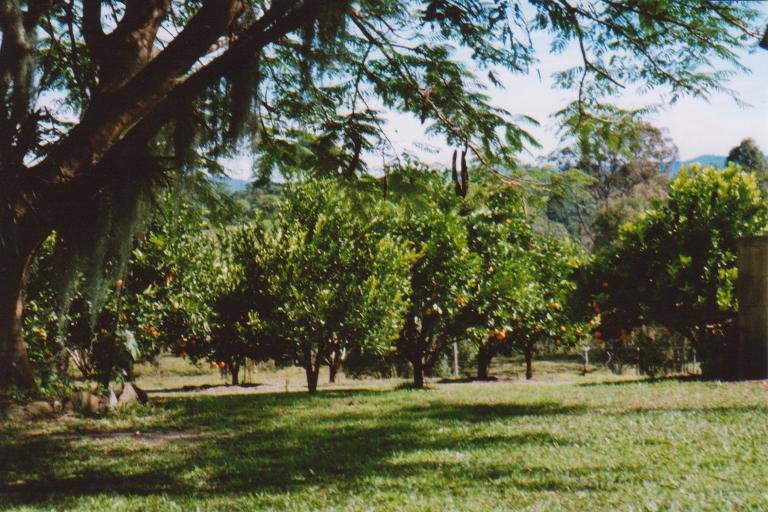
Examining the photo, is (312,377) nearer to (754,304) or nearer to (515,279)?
(515,279)

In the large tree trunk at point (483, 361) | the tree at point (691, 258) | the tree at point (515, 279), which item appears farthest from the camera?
the large tree trunk at point (483, 361)

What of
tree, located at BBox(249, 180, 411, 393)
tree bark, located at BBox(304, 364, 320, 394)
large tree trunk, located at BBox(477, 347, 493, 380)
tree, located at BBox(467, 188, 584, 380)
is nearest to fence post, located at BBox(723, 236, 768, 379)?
tree, located at BBox(467, 188, 584, 380)

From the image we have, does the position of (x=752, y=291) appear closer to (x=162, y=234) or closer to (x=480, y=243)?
(x=480, y=243)

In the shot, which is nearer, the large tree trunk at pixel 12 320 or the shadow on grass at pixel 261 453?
the shadow on grass at pixel 261 453

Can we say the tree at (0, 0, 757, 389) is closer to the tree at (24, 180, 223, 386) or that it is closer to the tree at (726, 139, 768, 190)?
the tree at (24, 180, 223, 386)

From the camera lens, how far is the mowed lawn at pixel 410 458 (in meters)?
5.34

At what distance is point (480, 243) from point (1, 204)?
44.7ft

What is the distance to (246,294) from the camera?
15.7 meters

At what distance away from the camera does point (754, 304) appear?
1309 cm

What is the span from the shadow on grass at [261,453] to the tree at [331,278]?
12.1 ft

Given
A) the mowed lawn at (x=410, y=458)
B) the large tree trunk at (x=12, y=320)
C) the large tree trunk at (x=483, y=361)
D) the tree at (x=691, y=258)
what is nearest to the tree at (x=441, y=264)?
the tree at (x=691, y=258)

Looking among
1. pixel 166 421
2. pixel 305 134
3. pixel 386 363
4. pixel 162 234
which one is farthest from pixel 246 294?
pixel 386 363

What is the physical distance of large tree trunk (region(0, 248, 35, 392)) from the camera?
656 centimetres

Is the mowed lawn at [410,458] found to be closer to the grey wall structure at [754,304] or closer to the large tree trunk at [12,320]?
the large tree trunk at [12,320]
